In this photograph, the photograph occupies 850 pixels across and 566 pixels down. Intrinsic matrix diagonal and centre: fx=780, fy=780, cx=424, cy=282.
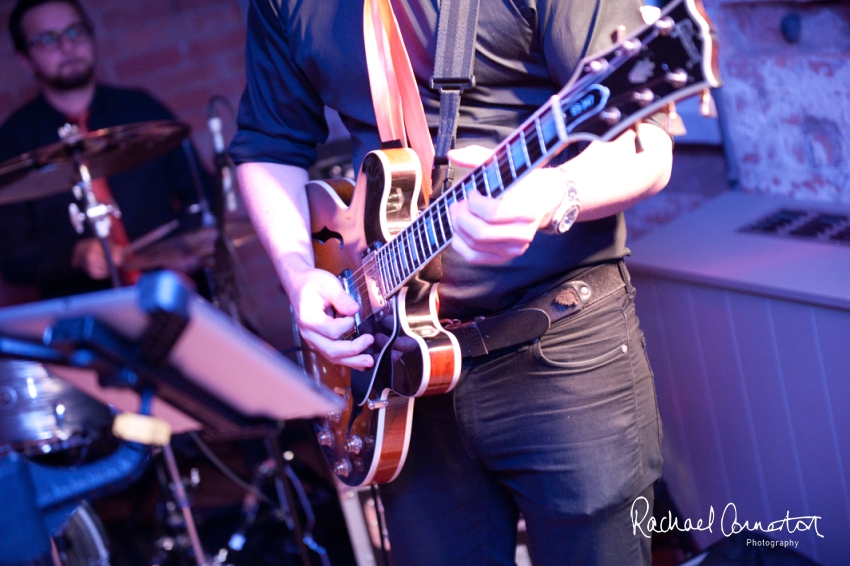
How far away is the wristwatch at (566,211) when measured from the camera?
1.07m

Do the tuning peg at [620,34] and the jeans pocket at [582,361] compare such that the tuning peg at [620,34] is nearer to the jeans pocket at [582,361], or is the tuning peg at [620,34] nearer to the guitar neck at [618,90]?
the guitar neck at [618,90]

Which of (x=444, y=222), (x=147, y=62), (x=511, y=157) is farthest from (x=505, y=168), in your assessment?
(x=147, y=62)

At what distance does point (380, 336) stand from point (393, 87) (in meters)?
0.45

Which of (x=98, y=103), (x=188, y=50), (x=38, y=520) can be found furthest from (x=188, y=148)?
(x=38, y=520)

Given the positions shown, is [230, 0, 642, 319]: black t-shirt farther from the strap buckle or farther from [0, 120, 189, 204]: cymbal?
[0, 120, 189, 204]: cymbal

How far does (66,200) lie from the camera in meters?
3.53

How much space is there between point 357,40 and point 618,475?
90cm

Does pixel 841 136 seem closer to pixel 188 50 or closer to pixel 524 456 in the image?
pixel 524 456

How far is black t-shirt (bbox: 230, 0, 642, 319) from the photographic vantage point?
118 cm

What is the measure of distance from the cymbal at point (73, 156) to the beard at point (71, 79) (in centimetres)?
89

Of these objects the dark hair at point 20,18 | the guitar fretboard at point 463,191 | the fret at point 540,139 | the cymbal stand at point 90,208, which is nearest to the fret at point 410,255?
the guitar fretboard at point 463,191

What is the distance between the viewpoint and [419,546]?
56.7 inches

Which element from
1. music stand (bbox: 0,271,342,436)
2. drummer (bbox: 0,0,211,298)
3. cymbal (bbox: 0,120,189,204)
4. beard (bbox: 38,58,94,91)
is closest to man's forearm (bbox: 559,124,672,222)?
music stand (bbox: 0,271,342,436)

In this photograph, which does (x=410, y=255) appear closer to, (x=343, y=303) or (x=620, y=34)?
(x=343, y=303)
